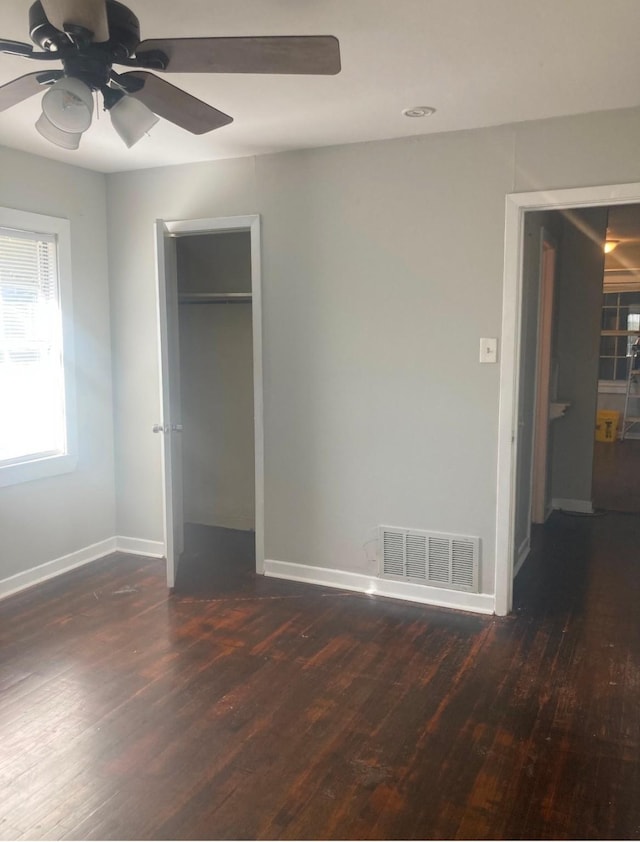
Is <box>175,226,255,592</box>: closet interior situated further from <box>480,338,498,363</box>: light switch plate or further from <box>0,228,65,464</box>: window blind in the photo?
<box>480,338,498,363</box>: light switch plate

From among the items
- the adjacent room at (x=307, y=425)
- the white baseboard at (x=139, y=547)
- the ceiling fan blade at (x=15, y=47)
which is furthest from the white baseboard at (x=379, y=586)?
the ceiling fan blade at (x=15, y=47)

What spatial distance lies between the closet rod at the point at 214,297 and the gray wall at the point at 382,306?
65 cm

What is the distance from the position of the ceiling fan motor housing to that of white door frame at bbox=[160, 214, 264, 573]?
201 cm

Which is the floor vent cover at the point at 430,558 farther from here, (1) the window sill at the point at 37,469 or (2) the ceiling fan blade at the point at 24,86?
(2) the ceiling fan blade at the point at 24,86

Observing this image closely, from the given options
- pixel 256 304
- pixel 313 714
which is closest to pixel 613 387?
pixel 256 304

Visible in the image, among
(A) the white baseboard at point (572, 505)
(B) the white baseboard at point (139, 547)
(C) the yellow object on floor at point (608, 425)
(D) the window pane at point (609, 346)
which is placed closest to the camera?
(B) the white baseboard at point (139, 547)

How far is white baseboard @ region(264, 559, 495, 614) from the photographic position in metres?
3.65

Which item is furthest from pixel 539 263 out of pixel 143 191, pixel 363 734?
pixel 363 734

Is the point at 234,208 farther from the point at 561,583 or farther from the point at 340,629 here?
the point at 561,583

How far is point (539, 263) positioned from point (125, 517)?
3.31m

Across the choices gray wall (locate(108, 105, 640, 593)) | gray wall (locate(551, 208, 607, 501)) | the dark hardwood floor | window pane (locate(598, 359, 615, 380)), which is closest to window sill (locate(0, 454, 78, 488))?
the dark hardwood floor

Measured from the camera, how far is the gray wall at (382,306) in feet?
11.1

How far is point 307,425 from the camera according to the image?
398cm

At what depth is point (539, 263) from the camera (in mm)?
4477
